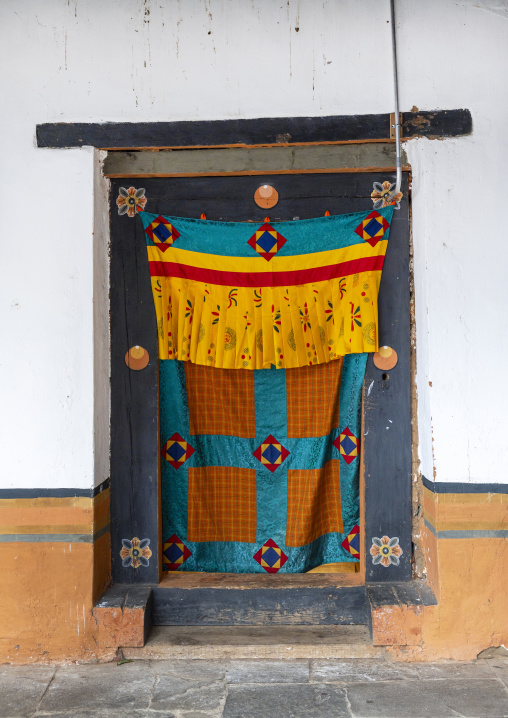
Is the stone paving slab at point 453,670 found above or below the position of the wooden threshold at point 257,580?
below

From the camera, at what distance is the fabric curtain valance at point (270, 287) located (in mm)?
2754

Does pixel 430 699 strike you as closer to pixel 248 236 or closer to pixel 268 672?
pixel 268 672

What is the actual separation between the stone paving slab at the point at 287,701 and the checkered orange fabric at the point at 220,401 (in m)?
1.11

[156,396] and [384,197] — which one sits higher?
[384,197]

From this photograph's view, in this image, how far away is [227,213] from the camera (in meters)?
2.81

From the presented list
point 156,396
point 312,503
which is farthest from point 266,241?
point 312,503

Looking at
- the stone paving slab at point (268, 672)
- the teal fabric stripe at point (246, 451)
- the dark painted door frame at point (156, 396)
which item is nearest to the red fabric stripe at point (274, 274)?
the dark painted door frame at point (156, 396)

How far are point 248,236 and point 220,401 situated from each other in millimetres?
822

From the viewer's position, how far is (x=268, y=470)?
114 inches

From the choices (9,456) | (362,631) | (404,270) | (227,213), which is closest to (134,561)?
(9,456)

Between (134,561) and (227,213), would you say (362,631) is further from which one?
(227,213)

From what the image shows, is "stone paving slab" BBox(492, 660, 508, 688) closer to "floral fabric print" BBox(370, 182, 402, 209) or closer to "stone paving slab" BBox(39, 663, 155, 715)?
"stone paving slab" BBox(39, 663, 155, 715)

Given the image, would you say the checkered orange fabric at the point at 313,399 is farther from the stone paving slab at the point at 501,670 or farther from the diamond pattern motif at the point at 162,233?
the stone paving slab at the point at 501,670

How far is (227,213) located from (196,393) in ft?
2.95
